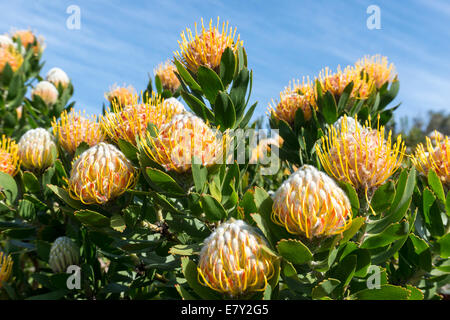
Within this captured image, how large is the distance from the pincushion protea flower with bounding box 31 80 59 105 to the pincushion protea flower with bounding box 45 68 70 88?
34 cm

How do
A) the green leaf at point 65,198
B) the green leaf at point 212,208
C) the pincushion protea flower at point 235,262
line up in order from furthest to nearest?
the green leaf at point 65,198 → the green leaf at point 212,208 → the pincushion protea flower at point 235,262

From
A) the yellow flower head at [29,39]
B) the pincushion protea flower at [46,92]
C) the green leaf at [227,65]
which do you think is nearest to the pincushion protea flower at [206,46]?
the green leaf at [227,65]

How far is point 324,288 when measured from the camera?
1466 millimetres

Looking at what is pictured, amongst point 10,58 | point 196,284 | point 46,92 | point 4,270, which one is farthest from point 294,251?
point 10,58

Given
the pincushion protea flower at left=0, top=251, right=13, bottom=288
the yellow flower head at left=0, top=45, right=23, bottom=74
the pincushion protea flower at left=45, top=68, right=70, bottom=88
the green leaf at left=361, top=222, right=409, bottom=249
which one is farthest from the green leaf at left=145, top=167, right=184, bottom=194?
the yellow flower head at left=0, top=45, right=23, bottom=74

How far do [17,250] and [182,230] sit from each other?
157 cm

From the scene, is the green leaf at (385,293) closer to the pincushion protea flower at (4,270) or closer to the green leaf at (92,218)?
the green leaf at (92,218)

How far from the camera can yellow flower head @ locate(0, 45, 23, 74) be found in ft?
14.7

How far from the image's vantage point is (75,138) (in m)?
2.39

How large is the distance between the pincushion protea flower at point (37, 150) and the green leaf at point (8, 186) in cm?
20

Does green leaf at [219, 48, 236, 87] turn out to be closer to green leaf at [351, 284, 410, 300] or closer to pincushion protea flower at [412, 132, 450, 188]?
pincushion protea flower at [412, 132, 450, 188]

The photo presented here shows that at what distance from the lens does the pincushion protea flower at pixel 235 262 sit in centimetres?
136
